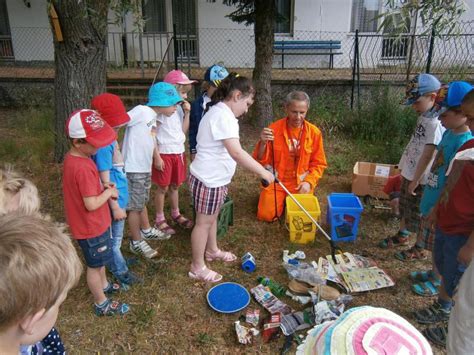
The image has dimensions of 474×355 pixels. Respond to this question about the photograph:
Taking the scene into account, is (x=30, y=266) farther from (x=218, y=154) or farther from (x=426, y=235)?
(x=426, y=235)

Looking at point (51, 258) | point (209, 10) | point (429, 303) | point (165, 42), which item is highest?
point (209, 10)

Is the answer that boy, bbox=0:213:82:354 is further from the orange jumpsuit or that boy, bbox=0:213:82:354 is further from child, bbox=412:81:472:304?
the orange jumpsuit

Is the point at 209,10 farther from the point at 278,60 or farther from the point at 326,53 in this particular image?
the point at 326,53

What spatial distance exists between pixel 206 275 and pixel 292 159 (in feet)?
5.44

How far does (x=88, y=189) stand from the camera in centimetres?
216

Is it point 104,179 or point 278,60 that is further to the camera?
point 278,60

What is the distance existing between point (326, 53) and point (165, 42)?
4.94 m

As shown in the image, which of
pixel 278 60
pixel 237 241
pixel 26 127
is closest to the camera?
pixel 237 241

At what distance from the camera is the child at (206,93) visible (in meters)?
3.45

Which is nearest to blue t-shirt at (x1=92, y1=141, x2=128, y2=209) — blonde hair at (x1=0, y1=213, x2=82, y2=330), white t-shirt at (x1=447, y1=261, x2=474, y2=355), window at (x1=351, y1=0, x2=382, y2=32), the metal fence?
blonde hair at (x1=0, y1=213, x2=82, y2=330)

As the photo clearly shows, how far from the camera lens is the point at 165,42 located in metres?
11.7

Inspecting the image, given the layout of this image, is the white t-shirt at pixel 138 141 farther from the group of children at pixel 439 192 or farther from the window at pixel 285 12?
the window at pixel 285 12

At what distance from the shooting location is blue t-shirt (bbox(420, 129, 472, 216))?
2.62 m

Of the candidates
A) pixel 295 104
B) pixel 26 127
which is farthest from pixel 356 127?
pixel 26 127
